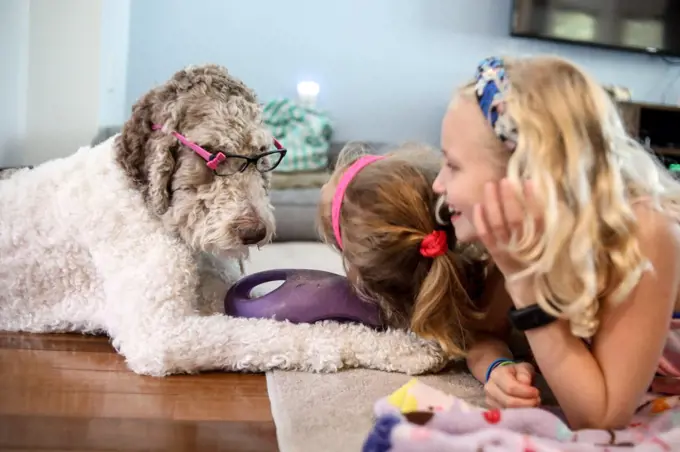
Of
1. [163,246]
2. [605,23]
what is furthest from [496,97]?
[605,23]

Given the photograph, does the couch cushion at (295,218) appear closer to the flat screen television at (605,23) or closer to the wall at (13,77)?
the wall at (13,77)

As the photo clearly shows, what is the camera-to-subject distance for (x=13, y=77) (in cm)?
213

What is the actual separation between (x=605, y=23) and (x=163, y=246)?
3.34 metres

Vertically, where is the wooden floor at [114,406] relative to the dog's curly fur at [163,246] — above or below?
below

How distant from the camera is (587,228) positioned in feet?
2.73

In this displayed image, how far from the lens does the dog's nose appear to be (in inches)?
46.6

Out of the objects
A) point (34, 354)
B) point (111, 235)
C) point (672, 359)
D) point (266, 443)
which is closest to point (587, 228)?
point (672, 359)

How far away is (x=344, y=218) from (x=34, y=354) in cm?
62

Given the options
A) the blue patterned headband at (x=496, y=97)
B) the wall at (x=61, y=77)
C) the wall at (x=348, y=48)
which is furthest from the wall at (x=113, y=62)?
the blue patterned headband at (x=496, y=97)

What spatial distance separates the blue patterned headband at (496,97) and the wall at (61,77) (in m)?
1.78

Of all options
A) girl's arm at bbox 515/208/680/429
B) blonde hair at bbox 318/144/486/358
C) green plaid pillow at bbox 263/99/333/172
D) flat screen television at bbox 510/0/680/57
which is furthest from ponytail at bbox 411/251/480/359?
flat screen television at bbox 510/0/680/57

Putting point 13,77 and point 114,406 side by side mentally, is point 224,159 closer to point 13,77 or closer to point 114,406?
point 114,406

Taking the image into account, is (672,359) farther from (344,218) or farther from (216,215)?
(216,215)

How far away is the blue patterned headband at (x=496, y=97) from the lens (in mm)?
877
